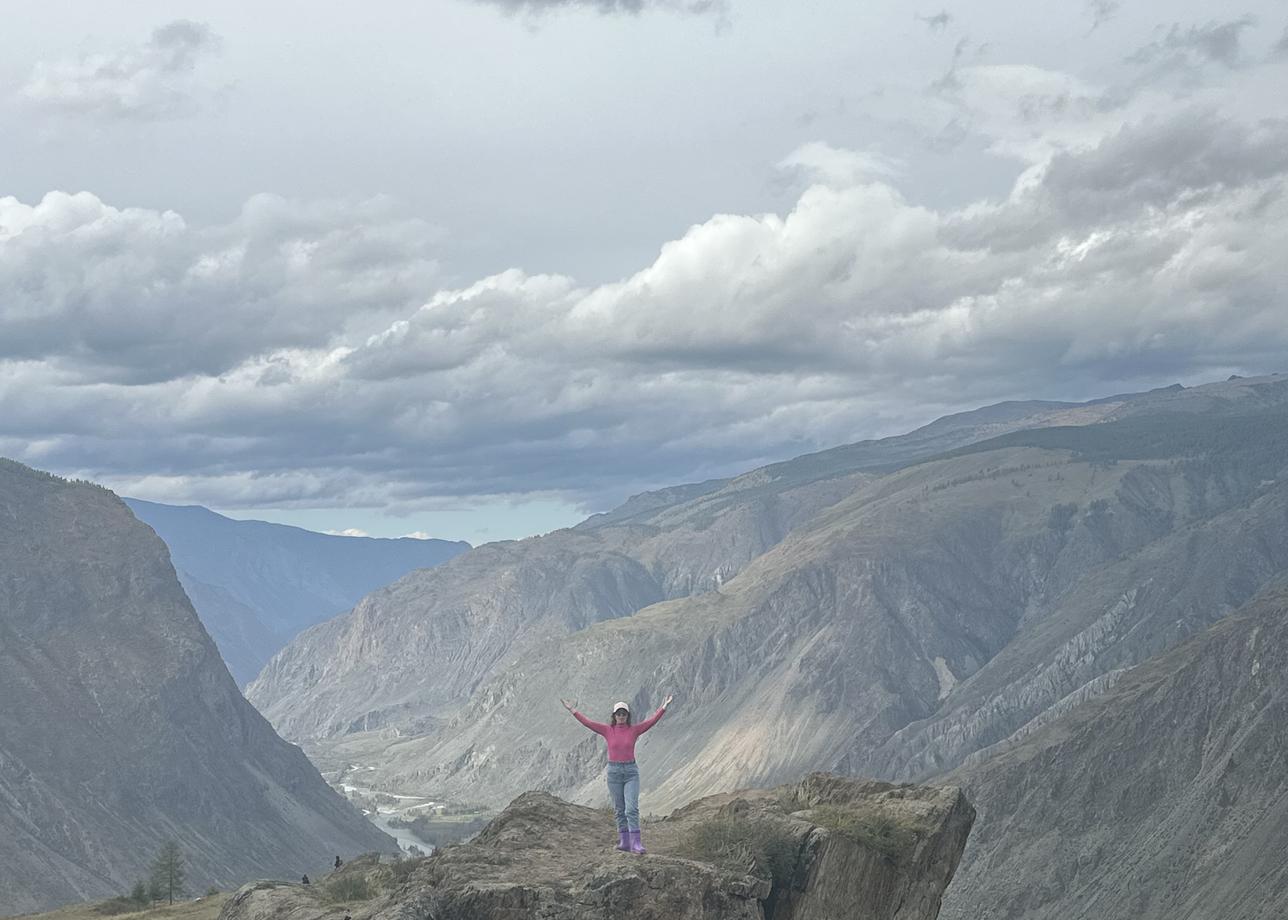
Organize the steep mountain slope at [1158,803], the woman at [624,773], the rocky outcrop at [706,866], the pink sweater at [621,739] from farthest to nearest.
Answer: the steep mountain slope at [1158,803] < the pink sweater at [621,739] < the woman at [624,773] < the rocky outcrop at [706,866]

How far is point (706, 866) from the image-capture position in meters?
28.6

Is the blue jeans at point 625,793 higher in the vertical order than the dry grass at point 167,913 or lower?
higher

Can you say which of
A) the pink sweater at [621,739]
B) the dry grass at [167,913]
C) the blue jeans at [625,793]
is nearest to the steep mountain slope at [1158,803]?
the dry grass at [167,913]

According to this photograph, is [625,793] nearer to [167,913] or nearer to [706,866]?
[706,866]

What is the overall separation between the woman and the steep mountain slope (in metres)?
113

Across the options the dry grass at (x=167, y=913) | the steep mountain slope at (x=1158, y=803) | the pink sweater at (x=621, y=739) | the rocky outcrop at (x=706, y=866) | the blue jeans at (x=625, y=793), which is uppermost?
the pink sweater at (x=621, y=739)

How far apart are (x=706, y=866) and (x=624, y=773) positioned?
268 cm

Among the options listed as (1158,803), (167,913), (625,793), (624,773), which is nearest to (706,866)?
(625,793)

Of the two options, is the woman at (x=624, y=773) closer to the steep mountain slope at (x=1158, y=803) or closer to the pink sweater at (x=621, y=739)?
the pink sweater at (x=621, y=739)

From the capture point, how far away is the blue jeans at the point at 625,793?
97.0 feet

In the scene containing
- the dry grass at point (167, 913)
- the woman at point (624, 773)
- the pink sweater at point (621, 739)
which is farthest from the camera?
the dry grass at point (167, 913)

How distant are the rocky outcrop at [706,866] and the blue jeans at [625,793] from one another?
66cm

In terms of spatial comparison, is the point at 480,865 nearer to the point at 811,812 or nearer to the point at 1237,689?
the point at 811,812

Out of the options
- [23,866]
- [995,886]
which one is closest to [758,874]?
[995,886]
